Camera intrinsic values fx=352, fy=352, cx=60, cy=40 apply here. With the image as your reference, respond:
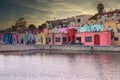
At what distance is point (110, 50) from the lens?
206 feet

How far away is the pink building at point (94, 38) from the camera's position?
68250 mm

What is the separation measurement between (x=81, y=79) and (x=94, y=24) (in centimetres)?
5044

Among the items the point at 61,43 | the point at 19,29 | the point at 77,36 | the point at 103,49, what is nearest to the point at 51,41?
the point at 61,43

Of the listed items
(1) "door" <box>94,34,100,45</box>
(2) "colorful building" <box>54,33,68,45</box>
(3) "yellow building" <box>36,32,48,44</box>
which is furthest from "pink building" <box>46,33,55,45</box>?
(1) "door" <box>94,34,100,45</box>

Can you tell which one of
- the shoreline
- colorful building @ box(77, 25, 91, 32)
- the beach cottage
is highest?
colorful building @ box(77, 25, 91, 32)

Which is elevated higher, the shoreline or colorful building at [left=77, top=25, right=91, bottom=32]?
colorful building at [left=77, top=25, right=91, bottom=32]

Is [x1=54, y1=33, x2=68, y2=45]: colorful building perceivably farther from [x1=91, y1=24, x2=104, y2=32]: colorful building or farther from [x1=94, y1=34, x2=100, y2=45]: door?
[x1=94, y1=34, x2=100, y2=45]: door

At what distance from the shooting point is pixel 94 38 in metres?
70.7

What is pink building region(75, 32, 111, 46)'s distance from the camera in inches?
2687

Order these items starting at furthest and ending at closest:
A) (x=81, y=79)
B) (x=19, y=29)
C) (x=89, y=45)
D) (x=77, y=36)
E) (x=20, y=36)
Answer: (x=19, y=29) < (x=20, y=36) < (x=77, y=36) < (x=89, y=45) < (x=81, y=79)

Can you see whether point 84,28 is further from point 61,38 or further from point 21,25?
point 21,25

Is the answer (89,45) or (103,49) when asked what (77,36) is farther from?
(103,49)

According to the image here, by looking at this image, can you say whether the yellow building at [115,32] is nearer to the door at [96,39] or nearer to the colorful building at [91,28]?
the door at [96,39]

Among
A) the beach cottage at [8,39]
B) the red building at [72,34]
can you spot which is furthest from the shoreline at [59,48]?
the beach cottage at [8,39]
